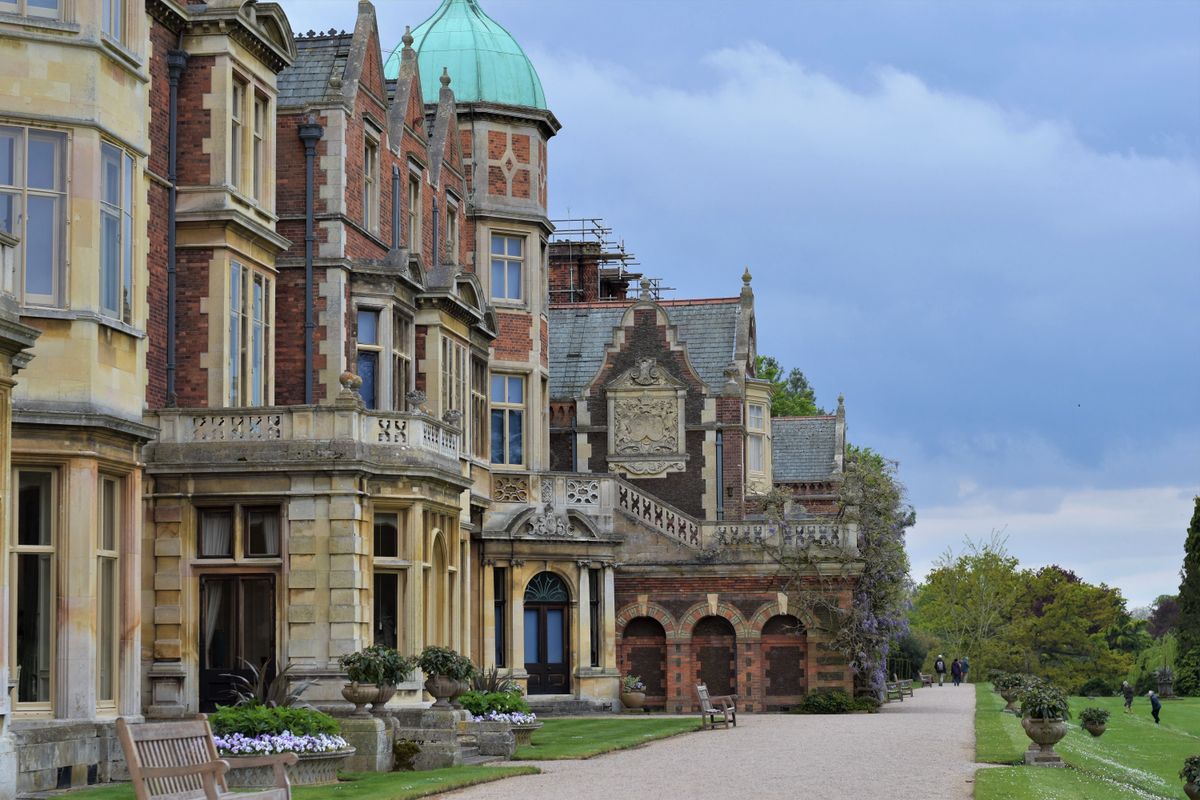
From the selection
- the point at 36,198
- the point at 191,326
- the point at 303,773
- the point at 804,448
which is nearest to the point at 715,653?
the point at 191,326

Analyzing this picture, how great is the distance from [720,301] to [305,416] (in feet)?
101

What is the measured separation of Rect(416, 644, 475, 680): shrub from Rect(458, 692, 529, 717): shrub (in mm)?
1554

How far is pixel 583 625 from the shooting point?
44406 mm

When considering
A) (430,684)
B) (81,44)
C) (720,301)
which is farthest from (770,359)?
(81,44)

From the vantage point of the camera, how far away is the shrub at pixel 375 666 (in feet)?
84.3

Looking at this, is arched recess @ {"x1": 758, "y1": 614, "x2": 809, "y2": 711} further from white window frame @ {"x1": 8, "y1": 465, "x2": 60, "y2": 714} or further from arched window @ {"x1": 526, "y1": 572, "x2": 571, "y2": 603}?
white window frame @ {"x1": 8, "y1": 465, "x2": 60, "y2": 714}

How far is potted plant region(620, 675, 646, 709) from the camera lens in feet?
148

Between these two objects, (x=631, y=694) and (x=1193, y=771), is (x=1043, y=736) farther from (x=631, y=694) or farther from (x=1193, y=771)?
(x=631, y=694)

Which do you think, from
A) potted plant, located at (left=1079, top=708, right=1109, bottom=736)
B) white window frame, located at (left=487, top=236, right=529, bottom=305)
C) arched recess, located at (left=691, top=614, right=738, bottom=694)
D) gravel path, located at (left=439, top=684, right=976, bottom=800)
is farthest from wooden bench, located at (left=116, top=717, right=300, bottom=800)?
potted plant, located at (left=1079, top=708, right=1109, bottom=736)

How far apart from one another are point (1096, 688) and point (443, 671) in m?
68.2

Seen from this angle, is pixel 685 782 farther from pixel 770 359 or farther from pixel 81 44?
pixel 770 359

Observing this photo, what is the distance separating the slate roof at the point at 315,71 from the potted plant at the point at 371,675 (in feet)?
40.3

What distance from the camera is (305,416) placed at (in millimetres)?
28484

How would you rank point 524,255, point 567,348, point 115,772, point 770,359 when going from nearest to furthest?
point 115,772
point 524,255
point 567,348
point 770,359
